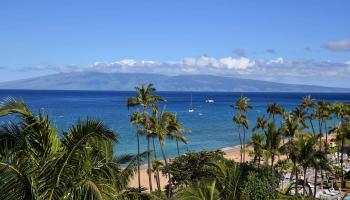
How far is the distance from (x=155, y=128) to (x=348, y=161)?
46567 millimetres

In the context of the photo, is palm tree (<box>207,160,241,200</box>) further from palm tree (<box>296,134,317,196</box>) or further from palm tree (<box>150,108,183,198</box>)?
palm tree (<box>150,108,183,198</box>)

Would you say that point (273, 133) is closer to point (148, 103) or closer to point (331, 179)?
point (148, 103)

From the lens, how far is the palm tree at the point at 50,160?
858 centimetres

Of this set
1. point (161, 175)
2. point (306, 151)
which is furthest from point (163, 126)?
point (161, 175)

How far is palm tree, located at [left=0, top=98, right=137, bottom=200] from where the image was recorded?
858cm

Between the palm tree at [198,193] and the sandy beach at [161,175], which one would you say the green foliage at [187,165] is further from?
the palm tree at [198,193]

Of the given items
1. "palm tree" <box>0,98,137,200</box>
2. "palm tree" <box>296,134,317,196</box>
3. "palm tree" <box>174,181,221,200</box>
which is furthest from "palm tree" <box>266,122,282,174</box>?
"palm tree" <box>0,98,137,200</box>

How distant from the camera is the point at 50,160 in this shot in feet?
29.7

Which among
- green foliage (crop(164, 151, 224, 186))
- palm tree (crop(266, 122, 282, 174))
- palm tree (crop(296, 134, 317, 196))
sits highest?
palm tree (crop(266, 122, 282, 174))

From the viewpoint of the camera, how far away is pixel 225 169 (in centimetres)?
1698

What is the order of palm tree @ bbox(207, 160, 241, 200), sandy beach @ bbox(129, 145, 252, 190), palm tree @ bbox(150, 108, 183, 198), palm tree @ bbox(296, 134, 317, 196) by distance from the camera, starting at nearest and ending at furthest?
palm tree @ bbox(207, 160, 241, 200), palm tree @ bbox(296, 134, 317, 196), palm tree @ bbox(150, 108, 183, 198), sandy beach @ bbox(129, 145, 252, 190)

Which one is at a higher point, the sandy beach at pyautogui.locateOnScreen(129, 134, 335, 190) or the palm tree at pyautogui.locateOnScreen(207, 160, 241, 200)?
the palm tree at pyautogui.locateOnScreen(207, 160, 241, 200)

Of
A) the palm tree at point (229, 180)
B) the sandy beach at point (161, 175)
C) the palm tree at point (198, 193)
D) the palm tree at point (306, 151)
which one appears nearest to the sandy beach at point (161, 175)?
the sandy beach at point (161, 175)

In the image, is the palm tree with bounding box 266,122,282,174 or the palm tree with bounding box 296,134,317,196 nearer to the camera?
the palm tree with bounding box 266,122,282,174
